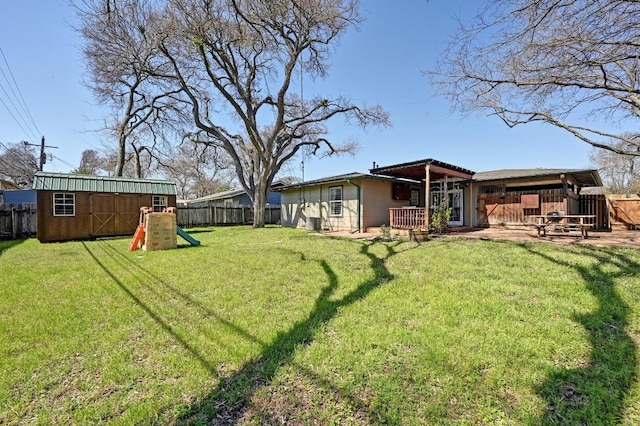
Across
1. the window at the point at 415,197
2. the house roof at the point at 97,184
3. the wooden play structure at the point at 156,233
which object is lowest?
the wooden play structure at the point at 156,233

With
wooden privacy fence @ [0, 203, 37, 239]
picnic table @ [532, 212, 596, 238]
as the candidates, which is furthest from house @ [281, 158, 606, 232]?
wooden privacy fence @ [0, 203, 37, 239]

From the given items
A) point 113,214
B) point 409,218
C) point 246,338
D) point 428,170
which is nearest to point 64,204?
point 113,214

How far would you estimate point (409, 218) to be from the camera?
33.8ft

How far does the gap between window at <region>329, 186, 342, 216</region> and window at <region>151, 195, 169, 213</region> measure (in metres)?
7.84

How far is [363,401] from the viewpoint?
7.50 feet

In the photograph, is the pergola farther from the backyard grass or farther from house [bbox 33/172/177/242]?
house [bbox 33/172/177/242]

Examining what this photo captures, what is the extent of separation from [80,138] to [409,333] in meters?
25.0

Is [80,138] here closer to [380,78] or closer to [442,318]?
[380,78]

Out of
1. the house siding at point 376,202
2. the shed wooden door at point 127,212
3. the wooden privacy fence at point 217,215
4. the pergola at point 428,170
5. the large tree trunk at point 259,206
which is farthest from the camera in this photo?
the wooden privacy fence at point 217,215

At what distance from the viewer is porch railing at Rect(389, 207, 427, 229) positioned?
995 cm

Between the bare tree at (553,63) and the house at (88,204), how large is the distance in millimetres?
12835

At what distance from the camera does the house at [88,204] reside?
1147 cm

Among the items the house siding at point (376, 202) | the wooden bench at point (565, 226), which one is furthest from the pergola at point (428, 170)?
the wooden bench at point (565, 226)

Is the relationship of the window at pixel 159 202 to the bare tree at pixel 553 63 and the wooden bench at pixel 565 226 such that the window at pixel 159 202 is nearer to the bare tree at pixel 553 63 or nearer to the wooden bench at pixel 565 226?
the bare tree at pixel 553 63
